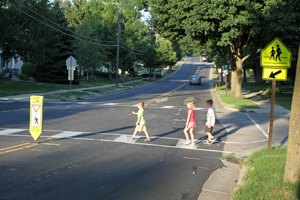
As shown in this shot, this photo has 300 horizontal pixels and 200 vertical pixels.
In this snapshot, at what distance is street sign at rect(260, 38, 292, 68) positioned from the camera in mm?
8797

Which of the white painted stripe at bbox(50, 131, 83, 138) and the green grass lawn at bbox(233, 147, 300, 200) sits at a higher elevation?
the green grass lawn at bbox(233, 147, 300, 200)

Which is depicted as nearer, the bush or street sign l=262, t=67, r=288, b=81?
street sign l=262, t=67, r=288, b=81

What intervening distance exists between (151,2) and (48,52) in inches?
456

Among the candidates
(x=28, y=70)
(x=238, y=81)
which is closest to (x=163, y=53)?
(x=28, y=70)

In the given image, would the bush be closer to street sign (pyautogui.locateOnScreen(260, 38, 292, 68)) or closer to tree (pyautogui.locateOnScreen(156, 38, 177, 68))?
tree (pyautogui.locateOnScreen(156, 38, 177, 68))

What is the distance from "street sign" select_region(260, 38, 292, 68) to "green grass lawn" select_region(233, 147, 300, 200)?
8.73ft

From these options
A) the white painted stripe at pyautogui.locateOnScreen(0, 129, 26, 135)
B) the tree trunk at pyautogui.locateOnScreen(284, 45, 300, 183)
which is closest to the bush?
the white painted stripe at pyautogui.locateOnScreen(0, 129, 26, 135)

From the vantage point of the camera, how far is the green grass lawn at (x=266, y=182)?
200 inches

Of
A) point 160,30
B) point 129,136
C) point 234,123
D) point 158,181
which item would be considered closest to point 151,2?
point 160,30

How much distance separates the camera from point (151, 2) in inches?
1168

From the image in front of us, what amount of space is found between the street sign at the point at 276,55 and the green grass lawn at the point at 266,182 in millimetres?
2661

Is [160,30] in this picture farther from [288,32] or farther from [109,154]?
[109,154]

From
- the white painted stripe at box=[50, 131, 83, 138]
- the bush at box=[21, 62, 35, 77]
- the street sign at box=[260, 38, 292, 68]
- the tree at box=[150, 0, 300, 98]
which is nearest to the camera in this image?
the street sign at box=[260, 38, 292, 68]

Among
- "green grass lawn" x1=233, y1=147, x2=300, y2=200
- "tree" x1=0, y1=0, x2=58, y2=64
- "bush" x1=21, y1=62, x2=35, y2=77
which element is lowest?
"green grass lawn" x1=233, y1=147, x2=300, y2=200
